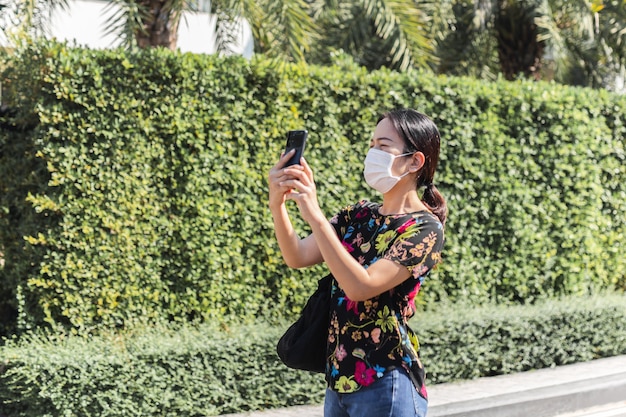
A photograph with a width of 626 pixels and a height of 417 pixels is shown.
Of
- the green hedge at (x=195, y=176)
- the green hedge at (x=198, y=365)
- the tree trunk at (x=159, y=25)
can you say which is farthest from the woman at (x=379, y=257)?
the tree trunk at (x=159, y=25)

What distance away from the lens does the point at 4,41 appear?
755 cm

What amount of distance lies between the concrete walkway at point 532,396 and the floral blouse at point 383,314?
3.15 m

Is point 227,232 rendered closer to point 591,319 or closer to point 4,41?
point 4,41

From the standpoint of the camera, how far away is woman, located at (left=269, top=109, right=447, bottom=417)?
8.74ft

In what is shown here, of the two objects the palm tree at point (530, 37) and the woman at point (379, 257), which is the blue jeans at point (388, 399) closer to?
the woman at point (379, 257)

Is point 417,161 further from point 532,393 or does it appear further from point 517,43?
point 517,43

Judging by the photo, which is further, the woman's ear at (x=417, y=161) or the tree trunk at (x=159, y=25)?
the tree trunk at (x=159, y=25)

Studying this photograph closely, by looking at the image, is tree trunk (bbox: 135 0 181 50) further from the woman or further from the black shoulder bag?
the black shoulder bag

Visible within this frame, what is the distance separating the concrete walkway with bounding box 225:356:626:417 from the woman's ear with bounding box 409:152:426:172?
3326 mm

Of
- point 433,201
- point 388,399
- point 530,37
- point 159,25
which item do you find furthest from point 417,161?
point 530,37

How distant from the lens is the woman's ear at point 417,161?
2919 millimetres

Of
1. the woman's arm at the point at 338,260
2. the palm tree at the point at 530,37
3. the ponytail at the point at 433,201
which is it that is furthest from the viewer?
the palm tree at the point at 530,37

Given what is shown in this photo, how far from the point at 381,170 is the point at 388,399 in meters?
0.78

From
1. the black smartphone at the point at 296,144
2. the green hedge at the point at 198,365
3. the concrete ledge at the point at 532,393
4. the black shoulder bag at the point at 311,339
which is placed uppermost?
the black smartphone at the point at 296,144
